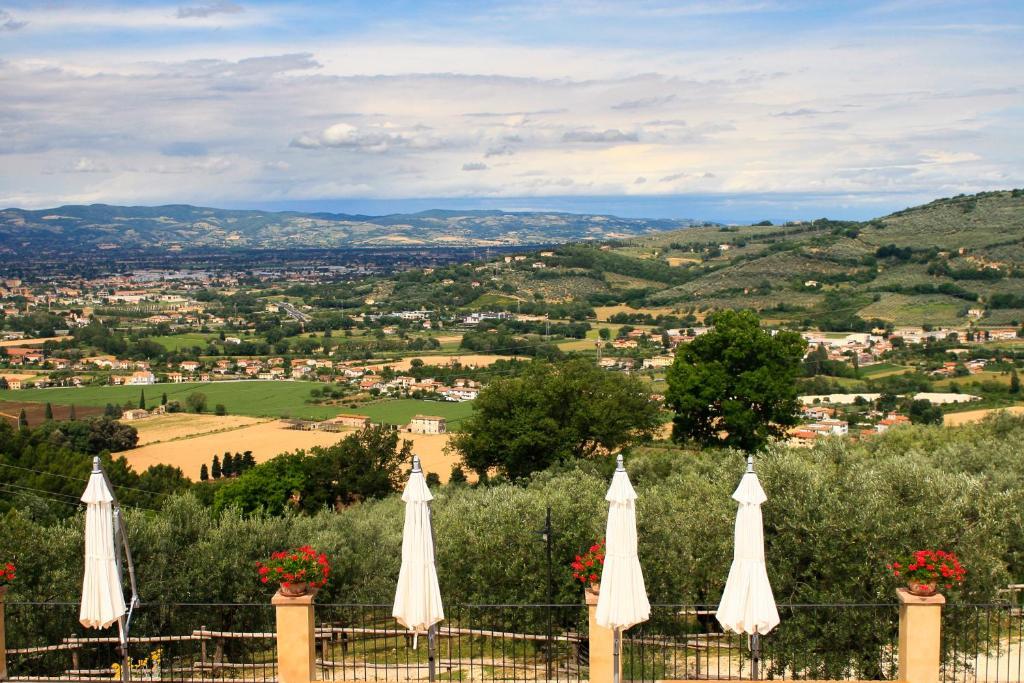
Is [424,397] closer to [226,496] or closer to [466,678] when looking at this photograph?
[226,496]

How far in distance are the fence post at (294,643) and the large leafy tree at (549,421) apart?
54.5ft

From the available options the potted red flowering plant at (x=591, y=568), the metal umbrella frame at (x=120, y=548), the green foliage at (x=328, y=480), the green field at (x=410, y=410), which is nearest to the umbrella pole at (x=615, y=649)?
the potted red flowering plant at (x=591, y=568)

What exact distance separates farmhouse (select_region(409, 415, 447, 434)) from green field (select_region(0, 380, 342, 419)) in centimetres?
865

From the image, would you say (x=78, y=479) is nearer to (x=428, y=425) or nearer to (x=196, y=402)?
(x=428, y=425)

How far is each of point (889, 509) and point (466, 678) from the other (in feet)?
18.7

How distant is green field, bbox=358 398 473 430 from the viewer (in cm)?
5840

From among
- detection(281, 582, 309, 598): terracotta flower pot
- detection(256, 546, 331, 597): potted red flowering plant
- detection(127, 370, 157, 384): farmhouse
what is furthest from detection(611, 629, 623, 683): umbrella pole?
detection(127, 370, 157, 384): farmhouse

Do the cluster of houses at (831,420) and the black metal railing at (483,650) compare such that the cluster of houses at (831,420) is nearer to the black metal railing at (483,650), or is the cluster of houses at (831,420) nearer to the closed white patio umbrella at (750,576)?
the black metal railing at (483,650)

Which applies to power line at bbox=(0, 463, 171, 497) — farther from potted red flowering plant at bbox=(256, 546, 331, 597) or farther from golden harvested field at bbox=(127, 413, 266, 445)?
potted red flowering plant at bbox=(256, 546, 331, 597)

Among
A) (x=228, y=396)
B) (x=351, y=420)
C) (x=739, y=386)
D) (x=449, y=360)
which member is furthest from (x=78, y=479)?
(x=449, y=360)

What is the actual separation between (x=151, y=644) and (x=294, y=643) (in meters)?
4.52

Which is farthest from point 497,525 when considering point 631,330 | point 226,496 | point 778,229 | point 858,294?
point 778,229

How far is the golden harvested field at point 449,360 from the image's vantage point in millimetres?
85500

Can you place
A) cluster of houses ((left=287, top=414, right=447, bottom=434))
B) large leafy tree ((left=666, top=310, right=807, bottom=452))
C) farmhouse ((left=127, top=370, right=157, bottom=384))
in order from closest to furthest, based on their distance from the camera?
large leafy tree ((left=666, top=310, right=807, bottom=452))
cluster of houses ((left=287, top=414, right=447, bottom=434))
farmhouse ((left=127, top=370, right=157, bottom=384))
